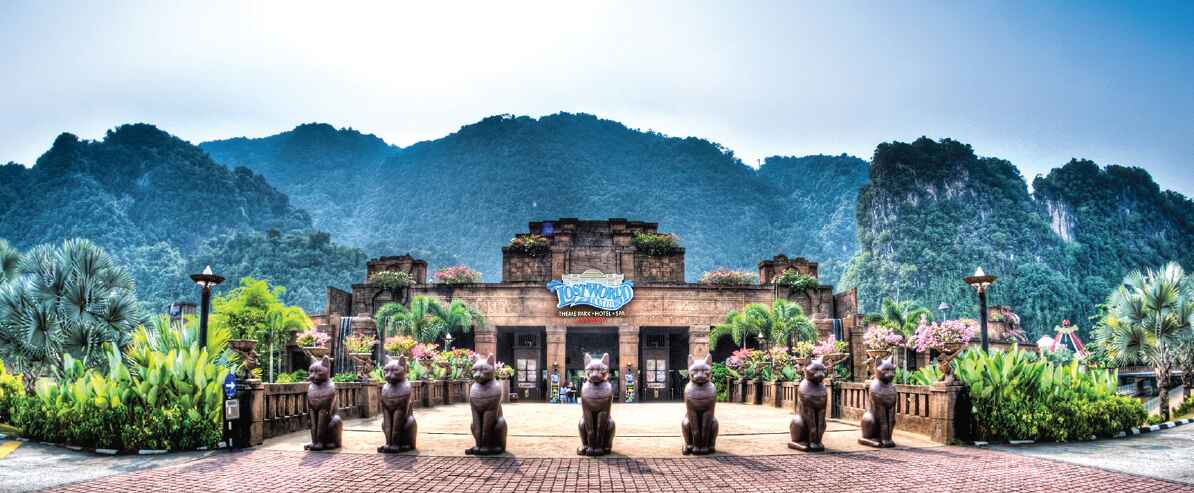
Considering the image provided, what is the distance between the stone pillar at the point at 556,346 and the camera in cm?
3453

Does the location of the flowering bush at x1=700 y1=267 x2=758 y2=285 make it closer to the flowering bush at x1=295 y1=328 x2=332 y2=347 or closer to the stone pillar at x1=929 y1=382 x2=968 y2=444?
the flowering bush at x1=295 y1=328 x2=332 y2=347

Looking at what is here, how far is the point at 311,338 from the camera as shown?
2556cm

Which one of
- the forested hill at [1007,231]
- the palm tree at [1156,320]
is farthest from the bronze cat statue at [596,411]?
the forested hill at [1007,231]

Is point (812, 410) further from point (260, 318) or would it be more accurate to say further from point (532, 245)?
point (532, 245)

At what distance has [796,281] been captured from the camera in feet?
120

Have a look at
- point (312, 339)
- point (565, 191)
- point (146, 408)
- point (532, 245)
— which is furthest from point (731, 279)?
point (565, 191)

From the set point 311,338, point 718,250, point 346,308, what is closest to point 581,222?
point 346,308

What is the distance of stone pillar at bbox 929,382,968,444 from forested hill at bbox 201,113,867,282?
88317 millimetres

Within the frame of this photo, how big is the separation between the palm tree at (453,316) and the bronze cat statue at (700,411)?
21.7 m

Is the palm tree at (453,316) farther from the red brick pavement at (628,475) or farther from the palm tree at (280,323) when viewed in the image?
the red brick pavement at (628,475)

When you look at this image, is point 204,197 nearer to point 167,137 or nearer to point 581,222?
point 167,137

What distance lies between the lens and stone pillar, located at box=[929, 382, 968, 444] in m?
10.8

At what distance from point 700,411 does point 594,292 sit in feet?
83.7

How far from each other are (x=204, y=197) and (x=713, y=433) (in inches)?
3868
